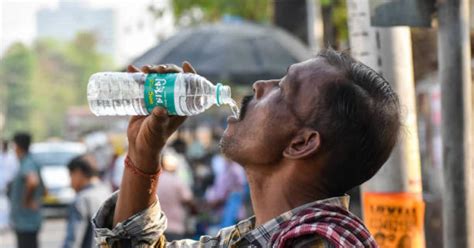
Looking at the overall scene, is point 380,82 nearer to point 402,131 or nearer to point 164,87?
point 402,131

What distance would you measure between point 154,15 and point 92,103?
20.5 metres

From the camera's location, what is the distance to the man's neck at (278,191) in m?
2.57

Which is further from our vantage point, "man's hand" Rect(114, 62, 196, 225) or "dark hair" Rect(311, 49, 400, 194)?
"man's hand" Rect(114, 62, 196, 225)

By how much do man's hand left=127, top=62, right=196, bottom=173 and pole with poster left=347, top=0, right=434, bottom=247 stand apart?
175 centimetres

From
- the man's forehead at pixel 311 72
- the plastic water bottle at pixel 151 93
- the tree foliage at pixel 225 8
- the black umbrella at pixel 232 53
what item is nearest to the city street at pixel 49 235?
the tree foliage at pixel 225 8

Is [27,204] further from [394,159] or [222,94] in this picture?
[222,94]

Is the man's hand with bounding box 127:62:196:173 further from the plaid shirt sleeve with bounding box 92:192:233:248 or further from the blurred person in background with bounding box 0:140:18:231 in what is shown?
the blurred person in background with bounding box 0:140:18:231

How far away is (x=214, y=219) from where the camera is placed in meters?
12.9

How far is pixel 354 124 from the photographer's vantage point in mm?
2492

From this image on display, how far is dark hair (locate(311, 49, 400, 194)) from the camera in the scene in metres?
2.50

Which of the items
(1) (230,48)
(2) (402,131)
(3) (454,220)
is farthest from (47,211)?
(2) (402,131)

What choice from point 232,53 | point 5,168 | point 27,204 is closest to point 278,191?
point 27,204

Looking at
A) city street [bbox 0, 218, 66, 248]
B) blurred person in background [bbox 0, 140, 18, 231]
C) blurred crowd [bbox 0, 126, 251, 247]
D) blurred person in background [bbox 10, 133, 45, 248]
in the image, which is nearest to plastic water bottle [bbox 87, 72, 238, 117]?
blurred crowd [bbox 0, 126, 251, 247]

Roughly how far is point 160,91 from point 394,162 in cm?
190
